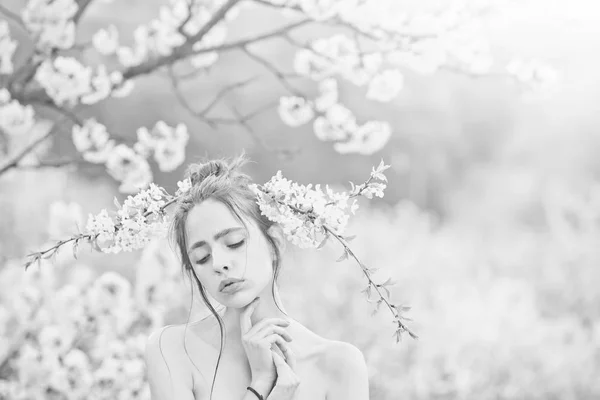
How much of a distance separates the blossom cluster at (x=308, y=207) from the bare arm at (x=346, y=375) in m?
0.13

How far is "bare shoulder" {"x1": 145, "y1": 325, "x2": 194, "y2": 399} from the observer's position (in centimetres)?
93

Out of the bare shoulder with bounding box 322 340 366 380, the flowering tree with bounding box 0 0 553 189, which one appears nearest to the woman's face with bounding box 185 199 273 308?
the bare shoulder with bounding box 322 340 366 380

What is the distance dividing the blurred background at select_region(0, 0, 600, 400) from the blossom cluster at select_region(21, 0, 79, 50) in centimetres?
102

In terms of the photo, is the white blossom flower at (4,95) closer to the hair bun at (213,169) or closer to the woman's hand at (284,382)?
the hair bun at (213,169)

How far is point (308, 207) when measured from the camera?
922 mm

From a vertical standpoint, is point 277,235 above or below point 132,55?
above

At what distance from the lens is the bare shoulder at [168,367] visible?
0.93 meters

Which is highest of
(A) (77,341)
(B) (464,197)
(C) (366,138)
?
(C) (366,138)

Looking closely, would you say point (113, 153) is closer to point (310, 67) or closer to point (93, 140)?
point (93, 140)

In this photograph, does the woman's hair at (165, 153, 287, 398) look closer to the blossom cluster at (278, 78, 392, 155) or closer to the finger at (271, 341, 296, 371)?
the finger at (271, 341, 296, 371)

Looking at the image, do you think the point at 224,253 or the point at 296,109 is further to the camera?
the point at 296,109

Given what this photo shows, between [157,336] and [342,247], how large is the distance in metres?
0.24

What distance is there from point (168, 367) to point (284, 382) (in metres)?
0.14

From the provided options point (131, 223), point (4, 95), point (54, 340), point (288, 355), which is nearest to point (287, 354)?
point (288, 355)
